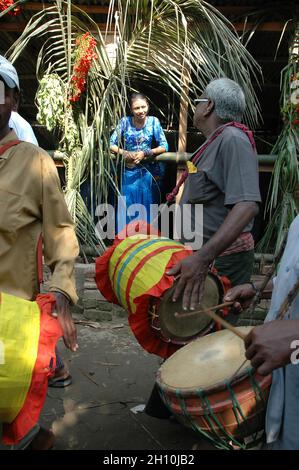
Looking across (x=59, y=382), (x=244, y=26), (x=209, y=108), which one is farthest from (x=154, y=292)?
(x=244, y=26)

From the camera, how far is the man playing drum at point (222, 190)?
2.19m

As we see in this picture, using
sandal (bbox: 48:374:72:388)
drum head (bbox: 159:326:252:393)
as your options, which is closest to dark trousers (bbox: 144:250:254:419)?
drum head (bbox: 159:326:252:393)

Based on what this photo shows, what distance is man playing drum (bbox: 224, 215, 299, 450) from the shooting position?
1246 mm

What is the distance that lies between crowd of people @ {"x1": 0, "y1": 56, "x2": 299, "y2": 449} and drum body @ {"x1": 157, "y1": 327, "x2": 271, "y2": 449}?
80mm

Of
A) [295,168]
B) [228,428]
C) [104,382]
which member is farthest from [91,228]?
[228,428]

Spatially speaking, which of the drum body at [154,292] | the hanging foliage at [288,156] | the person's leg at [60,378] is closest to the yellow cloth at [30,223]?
the drum body at [154,292]

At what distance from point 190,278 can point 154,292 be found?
18cm

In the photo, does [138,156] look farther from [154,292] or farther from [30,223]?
[30,223]

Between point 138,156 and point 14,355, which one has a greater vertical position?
point 138,156

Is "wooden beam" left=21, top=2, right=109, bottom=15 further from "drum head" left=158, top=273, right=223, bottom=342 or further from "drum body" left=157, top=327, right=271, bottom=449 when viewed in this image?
"drum body" left=157, top=327, right=271, bottom=449

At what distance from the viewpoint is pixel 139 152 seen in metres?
4.52

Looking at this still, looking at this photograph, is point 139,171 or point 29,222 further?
point 139,171

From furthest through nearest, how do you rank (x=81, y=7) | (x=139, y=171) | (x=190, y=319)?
(x=139, y=171) < (x=81, y=7) < (x=190, y=319)

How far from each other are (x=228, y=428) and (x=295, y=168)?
3.02 meters
